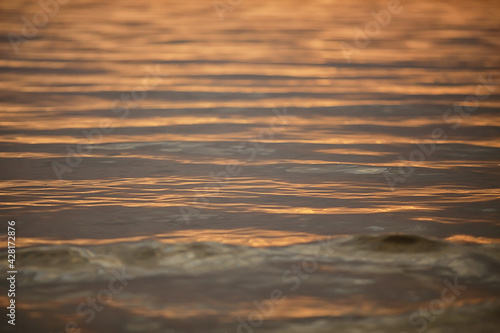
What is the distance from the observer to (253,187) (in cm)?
274

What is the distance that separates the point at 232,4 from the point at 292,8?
1.41 metres

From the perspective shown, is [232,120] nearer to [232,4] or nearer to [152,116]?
[152,116]

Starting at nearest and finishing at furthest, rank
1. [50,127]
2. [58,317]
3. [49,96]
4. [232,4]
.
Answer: [58,317] < [50,127] < [49,96] < [232,4]

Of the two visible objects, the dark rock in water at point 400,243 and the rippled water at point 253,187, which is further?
the dark rock in water at point 400,243

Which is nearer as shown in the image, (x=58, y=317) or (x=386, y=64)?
(x=58, y=317)

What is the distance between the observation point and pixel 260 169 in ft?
9.84

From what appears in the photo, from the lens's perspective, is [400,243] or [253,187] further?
[253,187]

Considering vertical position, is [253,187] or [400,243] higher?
[253,187]

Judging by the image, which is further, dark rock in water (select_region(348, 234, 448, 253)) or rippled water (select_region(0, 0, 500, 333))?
dark rock in water (select_region(348, 234, 448, 253))

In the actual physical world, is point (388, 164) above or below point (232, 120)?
below

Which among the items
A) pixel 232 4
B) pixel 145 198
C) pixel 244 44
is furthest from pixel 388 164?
pixel 232 4

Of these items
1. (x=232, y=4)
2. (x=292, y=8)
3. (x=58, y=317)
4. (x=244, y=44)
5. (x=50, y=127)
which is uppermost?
(x=232, y=4)

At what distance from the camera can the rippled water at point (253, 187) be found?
177 centimetres

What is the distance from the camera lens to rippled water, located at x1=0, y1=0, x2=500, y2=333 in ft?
5.80
